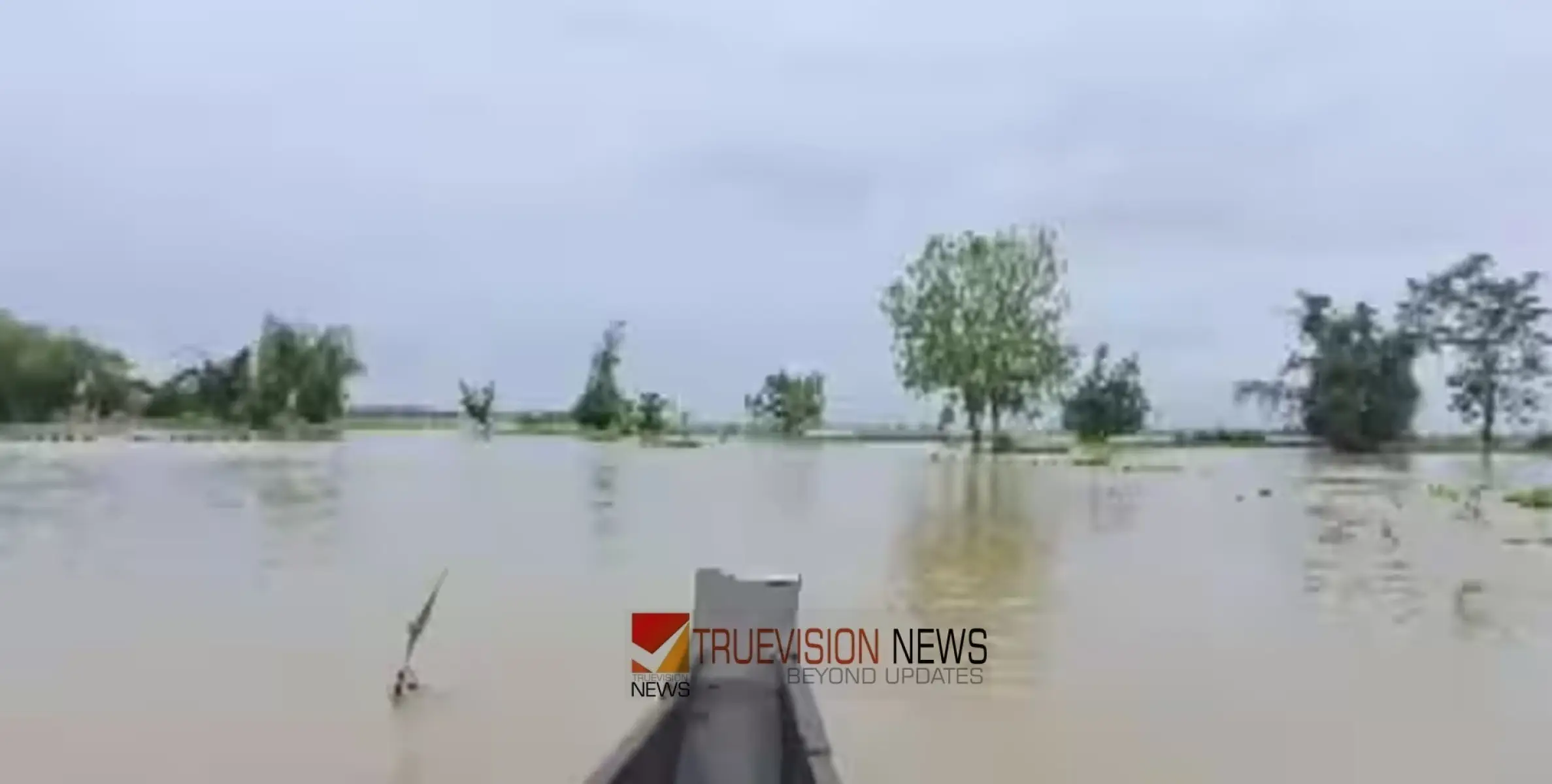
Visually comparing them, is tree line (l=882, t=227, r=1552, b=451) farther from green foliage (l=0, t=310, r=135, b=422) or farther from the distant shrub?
green foliage (l=0, t=310, r=135, b=422)

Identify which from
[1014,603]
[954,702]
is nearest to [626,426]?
[1014,603]

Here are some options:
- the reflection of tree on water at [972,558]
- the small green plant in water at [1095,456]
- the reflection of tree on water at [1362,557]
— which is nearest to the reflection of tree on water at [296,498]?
the reflection of tree on water at [972,558]

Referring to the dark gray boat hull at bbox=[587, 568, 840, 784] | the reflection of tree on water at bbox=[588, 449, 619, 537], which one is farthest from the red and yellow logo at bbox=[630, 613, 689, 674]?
the reflection of tree on water at bbox=[588, 449, 619, 537]

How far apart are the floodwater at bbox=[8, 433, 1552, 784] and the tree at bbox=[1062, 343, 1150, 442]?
1092 centimetres

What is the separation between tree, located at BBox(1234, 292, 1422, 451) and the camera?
20.1 m

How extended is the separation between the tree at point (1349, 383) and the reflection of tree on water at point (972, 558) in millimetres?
8623

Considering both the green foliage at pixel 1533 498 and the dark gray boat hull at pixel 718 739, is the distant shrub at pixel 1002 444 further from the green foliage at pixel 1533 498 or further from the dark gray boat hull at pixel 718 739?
the dark gray boat hull at pixel 718 739

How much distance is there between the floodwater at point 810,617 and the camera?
3771 millimetres

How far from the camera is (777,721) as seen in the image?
1.88 m

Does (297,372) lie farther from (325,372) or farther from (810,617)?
(810,617)

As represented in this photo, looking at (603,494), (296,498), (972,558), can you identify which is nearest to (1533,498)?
(972,558)

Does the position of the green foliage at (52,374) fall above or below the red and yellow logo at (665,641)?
above

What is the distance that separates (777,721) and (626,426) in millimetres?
26871

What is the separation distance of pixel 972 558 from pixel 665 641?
17.4ft
